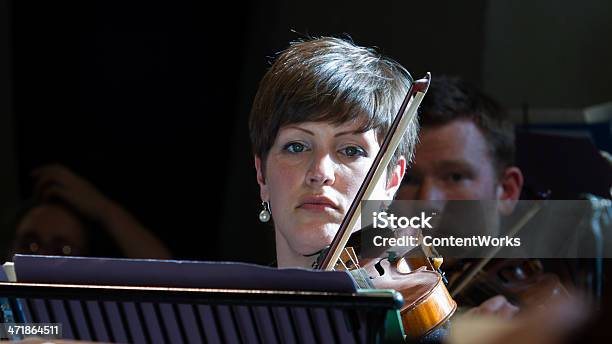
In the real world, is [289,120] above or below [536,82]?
above

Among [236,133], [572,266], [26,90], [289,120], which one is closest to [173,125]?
[236,133]

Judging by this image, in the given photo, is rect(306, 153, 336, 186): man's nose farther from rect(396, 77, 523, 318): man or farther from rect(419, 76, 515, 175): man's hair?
rect(419, 76, 515, 175): man's hair

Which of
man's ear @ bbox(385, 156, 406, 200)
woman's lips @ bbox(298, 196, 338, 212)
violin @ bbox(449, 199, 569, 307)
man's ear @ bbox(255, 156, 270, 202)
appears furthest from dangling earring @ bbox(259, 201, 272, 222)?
violin @ bbox(449, 199, 569, 307)

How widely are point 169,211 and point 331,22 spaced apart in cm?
90

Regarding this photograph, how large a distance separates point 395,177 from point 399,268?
0.20 m

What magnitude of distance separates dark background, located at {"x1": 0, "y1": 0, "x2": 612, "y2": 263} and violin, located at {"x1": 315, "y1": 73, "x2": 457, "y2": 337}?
1.68 metres

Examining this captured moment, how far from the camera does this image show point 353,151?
206 cm

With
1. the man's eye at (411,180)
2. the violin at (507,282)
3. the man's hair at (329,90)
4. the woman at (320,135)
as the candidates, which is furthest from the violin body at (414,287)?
the man's eye at (411,180)

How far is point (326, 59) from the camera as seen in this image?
83.3 inches

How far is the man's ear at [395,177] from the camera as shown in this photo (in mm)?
2127

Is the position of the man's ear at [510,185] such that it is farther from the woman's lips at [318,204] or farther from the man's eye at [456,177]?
the woman's lips at [318,204]

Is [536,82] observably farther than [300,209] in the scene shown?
Yes

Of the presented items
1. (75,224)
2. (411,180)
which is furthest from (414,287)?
(75,224)

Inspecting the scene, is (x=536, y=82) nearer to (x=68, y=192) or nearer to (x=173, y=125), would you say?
(x=173, y=125)
